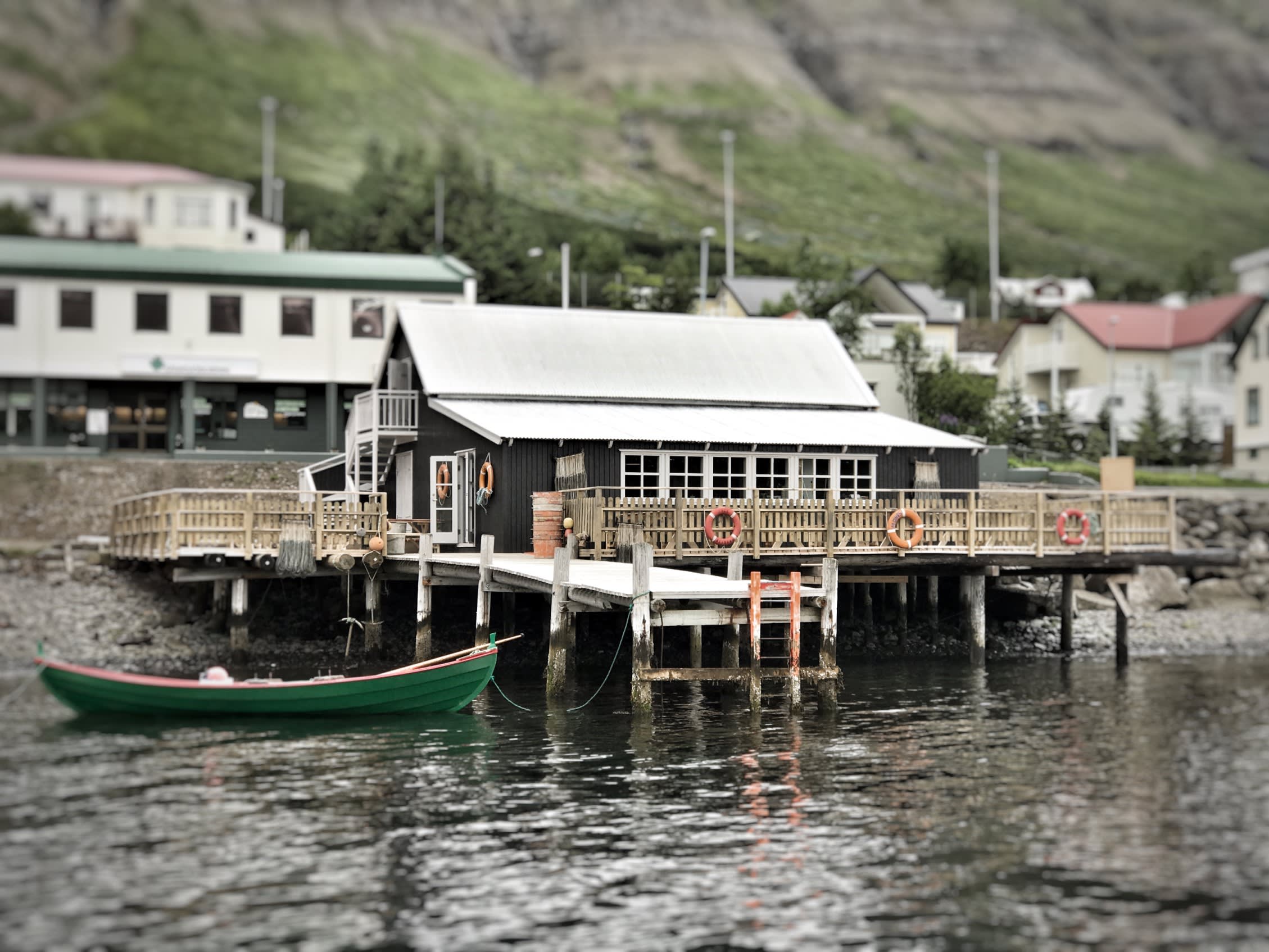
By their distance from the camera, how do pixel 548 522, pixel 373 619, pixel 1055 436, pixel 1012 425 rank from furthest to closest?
pixel 1055 436 → pixel 1012 425 → pixel 373 619 → pixel 548 522

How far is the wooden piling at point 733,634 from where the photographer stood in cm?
2731

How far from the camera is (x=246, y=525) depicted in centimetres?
3512

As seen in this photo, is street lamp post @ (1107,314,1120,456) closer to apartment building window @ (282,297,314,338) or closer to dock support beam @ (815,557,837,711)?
apartment building window @ (282,297,314,338)

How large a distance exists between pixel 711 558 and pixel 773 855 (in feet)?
49.8

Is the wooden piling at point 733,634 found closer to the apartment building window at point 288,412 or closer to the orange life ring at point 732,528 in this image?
the orange life ring at point 732,528

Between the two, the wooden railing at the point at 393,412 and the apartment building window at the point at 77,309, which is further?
the apartment building window at the point at 77,309

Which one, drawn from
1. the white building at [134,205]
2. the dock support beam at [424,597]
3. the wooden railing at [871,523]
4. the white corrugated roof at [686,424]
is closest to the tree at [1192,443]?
the white corrugated roof at [686,424]

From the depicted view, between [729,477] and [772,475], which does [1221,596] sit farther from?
[729,477]

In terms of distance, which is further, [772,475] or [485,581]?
[772,475]

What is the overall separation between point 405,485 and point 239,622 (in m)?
9.79

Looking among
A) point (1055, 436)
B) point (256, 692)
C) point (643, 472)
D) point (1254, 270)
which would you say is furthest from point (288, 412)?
point (1254, 270)

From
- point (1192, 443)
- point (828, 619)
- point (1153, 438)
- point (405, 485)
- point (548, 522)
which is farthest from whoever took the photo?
point (1192, 443)

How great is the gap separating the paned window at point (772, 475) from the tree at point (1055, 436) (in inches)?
1209

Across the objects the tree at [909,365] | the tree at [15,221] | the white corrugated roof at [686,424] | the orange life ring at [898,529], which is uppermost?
the tree at [15,221]
